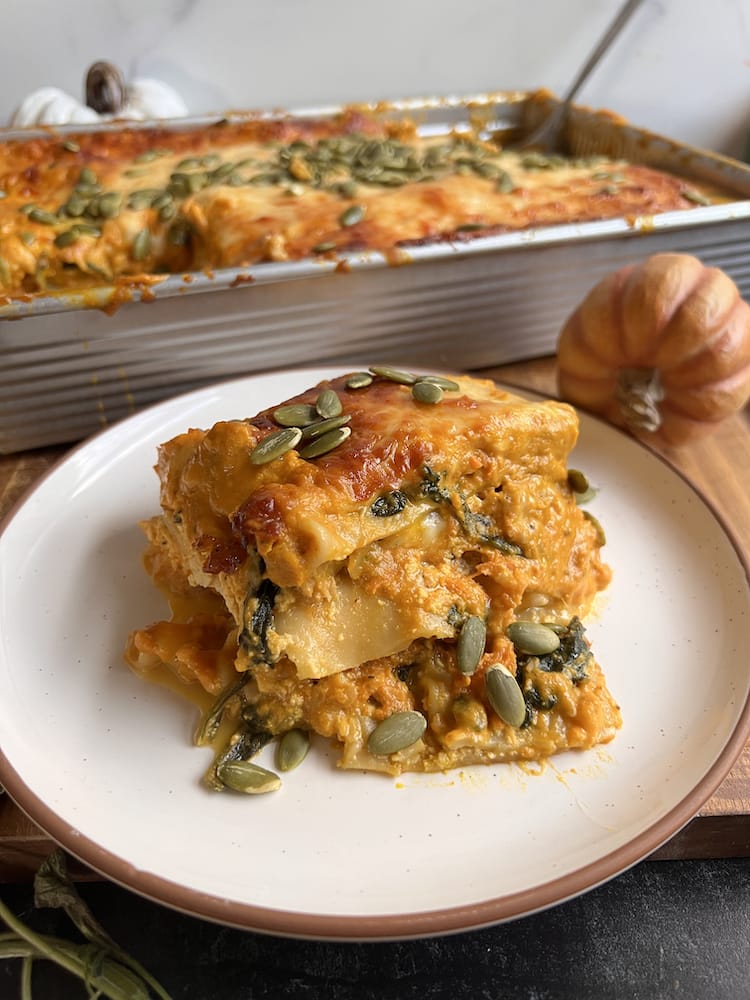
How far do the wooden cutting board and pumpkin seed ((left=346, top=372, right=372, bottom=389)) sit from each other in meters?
0.72

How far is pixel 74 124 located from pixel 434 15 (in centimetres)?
190

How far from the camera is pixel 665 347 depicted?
2.44 m

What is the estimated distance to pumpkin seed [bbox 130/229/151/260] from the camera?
2949 millimetres

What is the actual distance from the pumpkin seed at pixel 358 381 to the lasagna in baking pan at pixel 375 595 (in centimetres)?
9

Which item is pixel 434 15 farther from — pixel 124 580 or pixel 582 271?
pixel 124 580

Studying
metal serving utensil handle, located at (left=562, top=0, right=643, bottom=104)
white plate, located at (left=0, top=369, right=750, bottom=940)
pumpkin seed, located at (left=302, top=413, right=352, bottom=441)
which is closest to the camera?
white plate, located at (left=0, top=369, right=750, bottom=940)

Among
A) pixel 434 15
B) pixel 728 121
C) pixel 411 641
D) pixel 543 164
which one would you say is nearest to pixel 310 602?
pixel 411 641

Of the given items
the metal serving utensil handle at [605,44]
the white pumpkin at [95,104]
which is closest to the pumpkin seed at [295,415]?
the white pumpkin at [95,104]

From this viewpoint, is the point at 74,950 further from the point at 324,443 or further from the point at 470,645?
the point at 324,443

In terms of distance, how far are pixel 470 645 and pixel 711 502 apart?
0.86 meters

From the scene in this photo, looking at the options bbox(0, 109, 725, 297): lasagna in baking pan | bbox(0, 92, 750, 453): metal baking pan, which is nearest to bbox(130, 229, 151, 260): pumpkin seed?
bbox(0, 109, 725, 297): lasagna in baking pan

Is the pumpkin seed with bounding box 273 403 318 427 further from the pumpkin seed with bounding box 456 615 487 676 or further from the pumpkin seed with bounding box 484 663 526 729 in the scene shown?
the pumpkin seed with bounding box 484 663 526 729

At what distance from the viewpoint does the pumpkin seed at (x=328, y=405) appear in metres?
1.75

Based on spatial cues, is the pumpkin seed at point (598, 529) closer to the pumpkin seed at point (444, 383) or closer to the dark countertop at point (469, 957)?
the pumpkin seed at point (444, 383)
